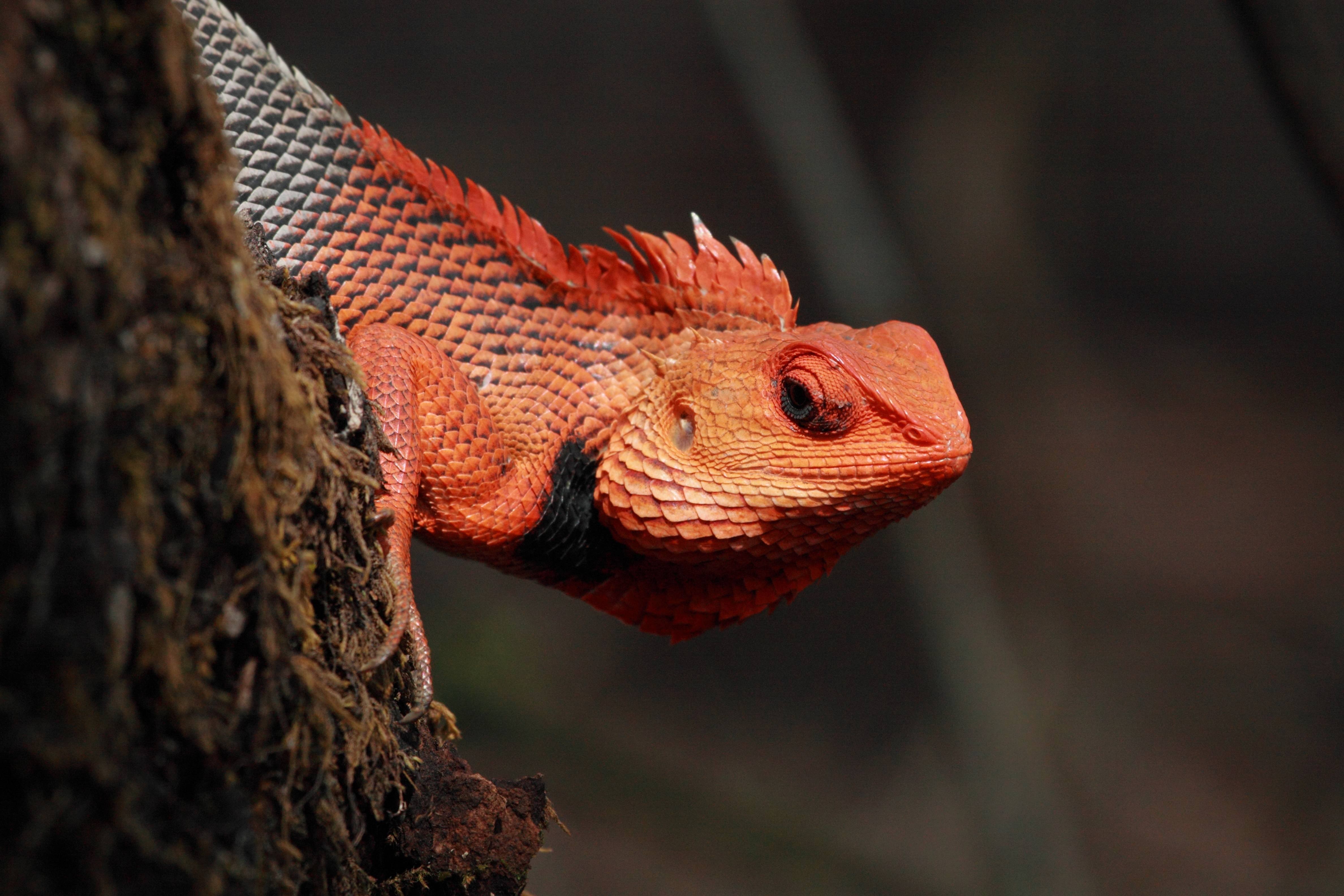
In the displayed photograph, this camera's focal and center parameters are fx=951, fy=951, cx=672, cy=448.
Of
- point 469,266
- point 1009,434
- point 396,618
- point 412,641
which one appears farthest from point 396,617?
point 1009,434

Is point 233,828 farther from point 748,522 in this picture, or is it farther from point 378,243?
point 378,243

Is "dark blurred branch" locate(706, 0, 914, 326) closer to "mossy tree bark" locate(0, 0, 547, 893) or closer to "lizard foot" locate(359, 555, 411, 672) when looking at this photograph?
"lizard foot" locate(359, 555, 411, 672)

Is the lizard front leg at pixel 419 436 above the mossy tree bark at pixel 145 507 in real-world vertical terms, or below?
below

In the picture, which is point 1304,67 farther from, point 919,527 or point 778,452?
point 919,527

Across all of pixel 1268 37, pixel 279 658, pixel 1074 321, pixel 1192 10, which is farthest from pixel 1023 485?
pixel 279 658

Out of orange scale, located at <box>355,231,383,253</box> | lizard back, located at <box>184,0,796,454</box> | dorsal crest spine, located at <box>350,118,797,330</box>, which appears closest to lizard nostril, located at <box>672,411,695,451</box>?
lizard back, located at <box>184,0,796,454</box>

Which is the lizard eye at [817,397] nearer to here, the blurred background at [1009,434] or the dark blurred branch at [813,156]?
the dark blurred branch at [813,156]

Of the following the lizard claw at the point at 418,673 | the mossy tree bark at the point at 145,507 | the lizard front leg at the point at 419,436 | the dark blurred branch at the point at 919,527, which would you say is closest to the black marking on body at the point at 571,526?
the lizard front leg at the point at 419,436
